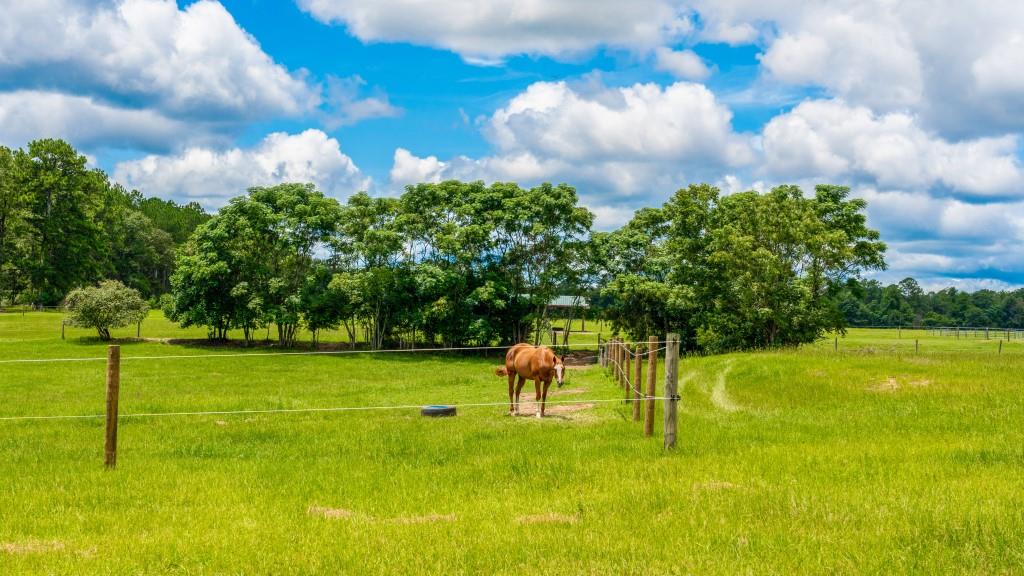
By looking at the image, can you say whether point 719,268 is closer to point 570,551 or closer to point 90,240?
point 570,551

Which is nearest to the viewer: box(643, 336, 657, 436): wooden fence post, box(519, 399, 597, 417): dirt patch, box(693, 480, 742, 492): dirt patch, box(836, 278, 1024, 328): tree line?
box(693, 480, 742, 492): dirt patch

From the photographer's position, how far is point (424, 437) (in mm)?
14555

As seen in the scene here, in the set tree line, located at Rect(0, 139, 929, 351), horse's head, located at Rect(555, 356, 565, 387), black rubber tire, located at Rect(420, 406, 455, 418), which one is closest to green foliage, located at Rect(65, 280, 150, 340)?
tree line, located at Rect(0, 139, 929, 351)

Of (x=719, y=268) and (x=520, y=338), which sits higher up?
(x=719, y=268)

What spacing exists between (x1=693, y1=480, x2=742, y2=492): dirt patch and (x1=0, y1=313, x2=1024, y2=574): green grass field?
0.18ft

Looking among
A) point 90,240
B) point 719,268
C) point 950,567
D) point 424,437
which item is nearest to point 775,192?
point 719,268

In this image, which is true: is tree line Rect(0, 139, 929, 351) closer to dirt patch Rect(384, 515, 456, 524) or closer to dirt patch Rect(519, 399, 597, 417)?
dirt patch Rect(519, 399, 597, 417)

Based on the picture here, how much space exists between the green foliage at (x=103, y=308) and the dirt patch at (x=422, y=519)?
190ft

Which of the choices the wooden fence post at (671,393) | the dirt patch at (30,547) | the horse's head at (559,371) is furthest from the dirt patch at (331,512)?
the horse's head at (559,371)

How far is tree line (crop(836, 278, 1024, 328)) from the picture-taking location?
159750 mm

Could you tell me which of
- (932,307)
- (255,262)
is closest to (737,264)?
(255,262)

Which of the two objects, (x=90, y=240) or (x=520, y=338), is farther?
(x=90, y=240)

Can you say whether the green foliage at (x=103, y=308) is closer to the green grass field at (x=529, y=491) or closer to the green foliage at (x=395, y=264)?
the green foliage at (x=395, y=264)

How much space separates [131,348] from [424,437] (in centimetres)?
4705
